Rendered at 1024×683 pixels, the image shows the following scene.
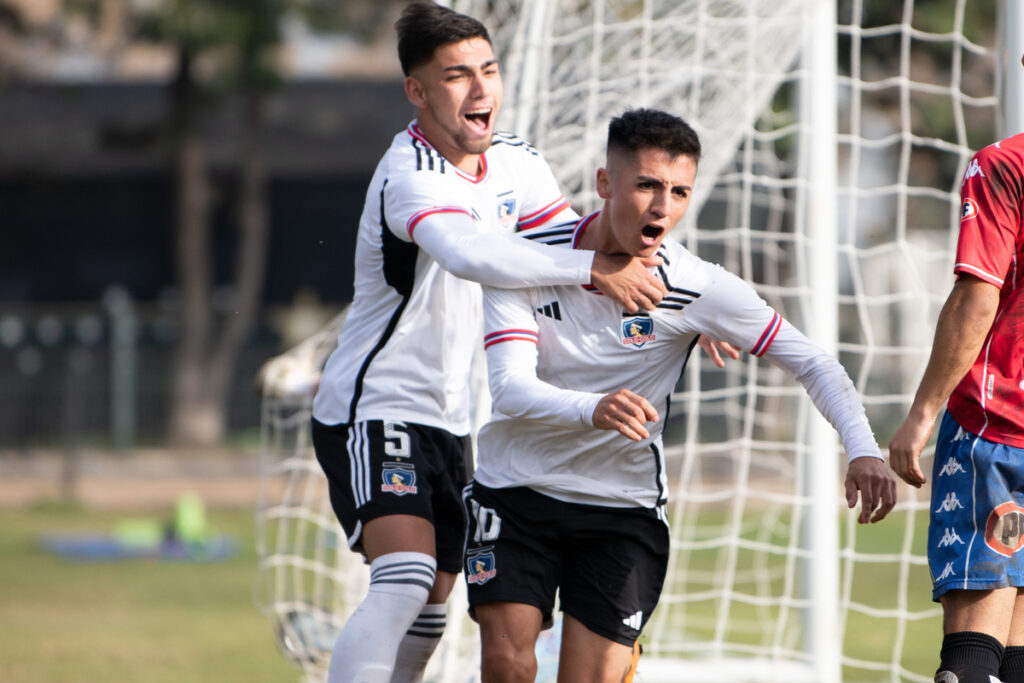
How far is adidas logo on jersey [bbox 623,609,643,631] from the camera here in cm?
347

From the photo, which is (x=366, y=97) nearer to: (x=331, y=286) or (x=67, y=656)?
(x=331, y=286)

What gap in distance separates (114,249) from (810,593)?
67.1 ft

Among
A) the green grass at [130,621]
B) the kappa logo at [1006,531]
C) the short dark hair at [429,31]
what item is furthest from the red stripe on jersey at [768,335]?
the green grass at [130,621]

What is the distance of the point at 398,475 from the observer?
12.2 ft

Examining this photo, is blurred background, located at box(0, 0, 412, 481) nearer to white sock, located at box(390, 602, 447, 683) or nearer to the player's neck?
white sock, located at box(390, 602, 447, 683)

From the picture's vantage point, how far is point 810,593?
5.87 metres

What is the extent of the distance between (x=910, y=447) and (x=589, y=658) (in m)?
0.97

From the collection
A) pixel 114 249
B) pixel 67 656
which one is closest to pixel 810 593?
pixel 67 656

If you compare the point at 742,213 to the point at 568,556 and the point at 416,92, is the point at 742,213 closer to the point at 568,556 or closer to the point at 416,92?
the point at 416,92

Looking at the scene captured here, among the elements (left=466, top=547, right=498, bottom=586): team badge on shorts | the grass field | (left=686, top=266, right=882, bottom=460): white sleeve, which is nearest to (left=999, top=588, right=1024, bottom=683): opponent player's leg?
(left=686, top=266, right=882, bottom=460): white sleeve

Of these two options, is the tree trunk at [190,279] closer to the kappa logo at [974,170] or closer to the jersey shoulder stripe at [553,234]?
the jersey shoulder stripe at [553,234]

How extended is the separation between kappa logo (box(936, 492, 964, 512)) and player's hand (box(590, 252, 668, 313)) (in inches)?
34.8

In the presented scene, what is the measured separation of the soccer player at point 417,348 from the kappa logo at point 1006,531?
141cm

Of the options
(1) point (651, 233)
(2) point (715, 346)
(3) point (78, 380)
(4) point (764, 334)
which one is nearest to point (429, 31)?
(1) point (651, 233)
